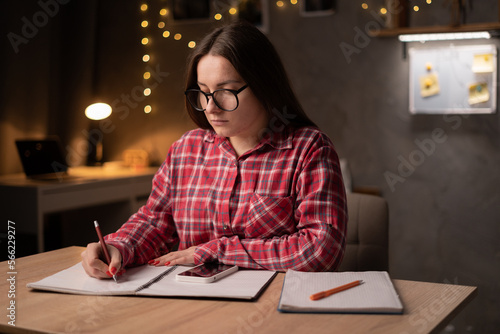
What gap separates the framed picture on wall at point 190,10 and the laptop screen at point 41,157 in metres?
1.03

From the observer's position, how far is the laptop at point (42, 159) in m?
3.04

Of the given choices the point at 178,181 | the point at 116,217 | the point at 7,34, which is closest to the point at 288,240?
the point at 178,181

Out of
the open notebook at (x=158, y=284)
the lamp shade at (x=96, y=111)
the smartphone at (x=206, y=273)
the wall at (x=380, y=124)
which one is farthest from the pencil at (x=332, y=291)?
the lamp shade at (x=96, y=111)

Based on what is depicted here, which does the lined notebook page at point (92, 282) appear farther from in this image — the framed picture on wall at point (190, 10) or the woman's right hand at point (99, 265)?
the framed picture on wall at point (190, 10)

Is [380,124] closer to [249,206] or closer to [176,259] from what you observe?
[249,206]

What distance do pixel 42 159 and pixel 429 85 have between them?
1.99m

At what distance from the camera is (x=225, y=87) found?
1.45 metres

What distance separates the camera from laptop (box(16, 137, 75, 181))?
3.04m

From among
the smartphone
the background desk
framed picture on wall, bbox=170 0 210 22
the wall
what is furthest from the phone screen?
framed picture on wall, bbox=170 0 210 22

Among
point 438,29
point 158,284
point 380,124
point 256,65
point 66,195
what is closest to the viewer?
point 158,284

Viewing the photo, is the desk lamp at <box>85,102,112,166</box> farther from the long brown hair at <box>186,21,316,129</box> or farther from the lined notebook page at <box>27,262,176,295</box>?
the lined notebook page at <box>27,262,176,295</box>


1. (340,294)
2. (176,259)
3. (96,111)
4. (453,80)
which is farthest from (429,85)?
(340,294)

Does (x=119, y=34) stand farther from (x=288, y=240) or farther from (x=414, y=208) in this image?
(x=288, y=240)

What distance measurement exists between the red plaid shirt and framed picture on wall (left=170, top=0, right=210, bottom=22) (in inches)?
77.6
